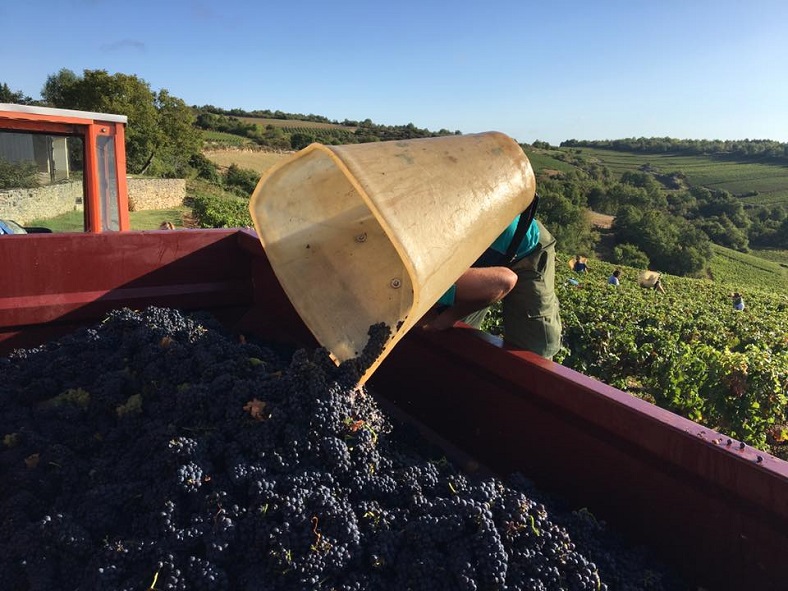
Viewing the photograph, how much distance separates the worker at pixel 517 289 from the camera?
7.08 ft

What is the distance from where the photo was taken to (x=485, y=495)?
154 centimetres

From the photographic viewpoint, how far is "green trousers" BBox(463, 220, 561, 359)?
2480 millimetres

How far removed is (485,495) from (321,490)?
456 mm

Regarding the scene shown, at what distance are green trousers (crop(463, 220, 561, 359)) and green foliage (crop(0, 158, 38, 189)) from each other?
15.7 feet

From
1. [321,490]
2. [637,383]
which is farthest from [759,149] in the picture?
[321,490]

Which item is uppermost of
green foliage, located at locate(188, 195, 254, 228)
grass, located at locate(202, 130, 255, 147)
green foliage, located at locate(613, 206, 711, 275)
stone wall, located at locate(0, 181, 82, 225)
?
grass, located at locate(202, 130, 255, 147)

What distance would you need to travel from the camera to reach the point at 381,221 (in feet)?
4.63

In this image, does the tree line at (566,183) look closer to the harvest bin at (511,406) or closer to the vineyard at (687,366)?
the vineyard at (687,366)

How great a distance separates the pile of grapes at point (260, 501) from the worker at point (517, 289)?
1.59 ft

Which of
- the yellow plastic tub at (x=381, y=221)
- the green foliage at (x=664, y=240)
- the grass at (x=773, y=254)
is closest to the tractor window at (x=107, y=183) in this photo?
the yellow plastic tub at (x=381, y=221)

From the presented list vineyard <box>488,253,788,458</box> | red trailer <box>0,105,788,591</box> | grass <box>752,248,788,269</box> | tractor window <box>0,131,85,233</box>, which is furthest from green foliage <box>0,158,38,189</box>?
grass <box>752,248,788,269</box>

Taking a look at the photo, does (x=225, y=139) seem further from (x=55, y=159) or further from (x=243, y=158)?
(x=55, y=159)

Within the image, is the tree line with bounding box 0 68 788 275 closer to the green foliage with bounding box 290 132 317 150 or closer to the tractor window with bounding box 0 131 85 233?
the green foliage with bounding box 290 132 317 150

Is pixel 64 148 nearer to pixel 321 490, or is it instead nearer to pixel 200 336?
pixel 200 336
